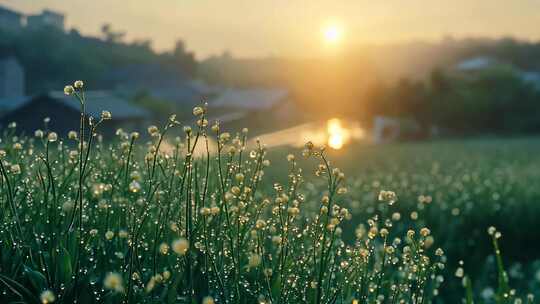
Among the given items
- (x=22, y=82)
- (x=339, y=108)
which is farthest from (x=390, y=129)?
(x=22, y=82)

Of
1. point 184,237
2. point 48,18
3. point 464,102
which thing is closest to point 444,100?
point 464,102

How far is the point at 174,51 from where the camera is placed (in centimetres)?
7831

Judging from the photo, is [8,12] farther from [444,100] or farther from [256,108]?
[444,100]

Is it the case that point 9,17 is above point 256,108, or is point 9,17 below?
A: above

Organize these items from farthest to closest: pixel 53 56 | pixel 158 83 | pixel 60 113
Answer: pixel 158 83 < pixel 53 56 < pixel 60 113

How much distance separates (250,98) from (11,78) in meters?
25.5

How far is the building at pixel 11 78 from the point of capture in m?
46.5

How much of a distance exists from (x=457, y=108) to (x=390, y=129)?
574cm

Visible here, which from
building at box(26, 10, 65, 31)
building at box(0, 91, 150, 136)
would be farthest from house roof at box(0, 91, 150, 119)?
building at box(26, 10, 65, 31)

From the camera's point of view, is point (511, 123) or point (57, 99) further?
point (511, 123)

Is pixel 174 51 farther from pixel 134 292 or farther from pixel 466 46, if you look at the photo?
pixel 134 292

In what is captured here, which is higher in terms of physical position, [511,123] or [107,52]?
[107,52]

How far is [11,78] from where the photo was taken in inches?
1861

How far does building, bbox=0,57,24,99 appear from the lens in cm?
4653
